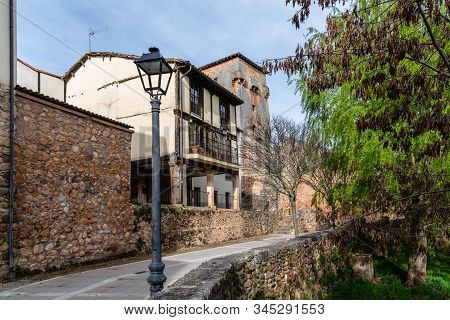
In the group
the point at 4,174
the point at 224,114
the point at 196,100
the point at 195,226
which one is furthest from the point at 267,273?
the point at 224,114

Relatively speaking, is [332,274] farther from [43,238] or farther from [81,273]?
[43,238]

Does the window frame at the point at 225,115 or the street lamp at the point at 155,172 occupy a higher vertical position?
the window frame at the point at 225,115

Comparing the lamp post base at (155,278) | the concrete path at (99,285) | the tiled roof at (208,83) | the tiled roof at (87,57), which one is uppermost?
the tiled roof at (87,57)

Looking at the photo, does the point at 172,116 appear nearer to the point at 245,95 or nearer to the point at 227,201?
the point at 227,201

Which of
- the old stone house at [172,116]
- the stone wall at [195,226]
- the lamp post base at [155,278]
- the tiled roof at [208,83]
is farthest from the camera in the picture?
the tiled roof at [208,83]

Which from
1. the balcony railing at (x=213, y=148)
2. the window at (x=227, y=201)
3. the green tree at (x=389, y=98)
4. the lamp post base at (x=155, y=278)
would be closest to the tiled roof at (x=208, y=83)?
the balcony railing at (x=213, y=148)

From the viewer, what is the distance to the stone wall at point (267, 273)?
4.47 meters

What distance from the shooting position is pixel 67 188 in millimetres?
9844

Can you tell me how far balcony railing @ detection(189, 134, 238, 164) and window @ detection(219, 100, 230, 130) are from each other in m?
0.79

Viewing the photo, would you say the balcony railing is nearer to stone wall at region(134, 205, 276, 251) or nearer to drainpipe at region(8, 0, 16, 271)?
stone wall at region(134, 205, 276, 251)

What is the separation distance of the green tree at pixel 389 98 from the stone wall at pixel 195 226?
20.8 feet

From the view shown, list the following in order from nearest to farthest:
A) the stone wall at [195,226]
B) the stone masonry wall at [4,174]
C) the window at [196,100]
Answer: the stone masonry wall at [4,174]
the stone wall at [195,226]
the window at [196,100]

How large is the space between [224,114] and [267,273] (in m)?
14.8

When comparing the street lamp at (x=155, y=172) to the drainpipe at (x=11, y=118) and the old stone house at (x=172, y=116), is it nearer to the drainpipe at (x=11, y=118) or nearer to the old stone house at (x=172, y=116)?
the drainpipe at (x=11, y=118)
